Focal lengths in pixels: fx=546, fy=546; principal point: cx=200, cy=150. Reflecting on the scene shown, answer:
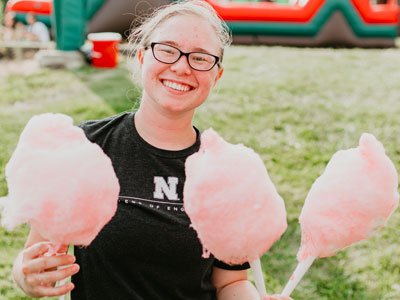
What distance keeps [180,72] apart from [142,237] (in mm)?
431

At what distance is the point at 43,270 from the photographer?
120 cm

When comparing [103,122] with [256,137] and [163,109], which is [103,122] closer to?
[163,109]

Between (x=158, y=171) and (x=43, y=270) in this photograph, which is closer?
(x=43, y=270)

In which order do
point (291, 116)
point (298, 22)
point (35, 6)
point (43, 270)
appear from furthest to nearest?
point (35, 6) < point (298, 22) < point (291, 116) < point (43, 270)

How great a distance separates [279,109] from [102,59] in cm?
255

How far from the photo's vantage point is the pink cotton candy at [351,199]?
1.21 meters

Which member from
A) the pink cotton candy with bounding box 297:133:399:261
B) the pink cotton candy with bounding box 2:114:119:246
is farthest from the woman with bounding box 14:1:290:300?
the pink cotton candy with bounding box 297:133:399:261

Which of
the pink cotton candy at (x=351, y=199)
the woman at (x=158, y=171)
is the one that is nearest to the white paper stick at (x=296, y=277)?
the pink cotton candy at (x=351, y=199)

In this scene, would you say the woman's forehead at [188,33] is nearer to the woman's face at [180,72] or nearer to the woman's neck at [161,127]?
the woman's face at [180,72]

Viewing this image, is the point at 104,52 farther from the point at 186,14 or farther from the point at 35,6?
the point at 186,14

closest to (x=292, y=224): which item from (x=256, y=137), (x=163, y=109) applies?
(x=256, y=137)

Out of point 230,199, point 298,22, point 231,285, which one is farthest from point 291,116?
point 298,22

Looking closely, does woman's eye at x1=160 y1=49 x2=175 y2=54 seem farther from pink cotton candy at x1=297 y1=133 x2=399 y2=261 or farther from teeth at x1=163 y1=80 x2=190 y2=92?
pink cotton candy at x1=297 y1=133 x2=399 y2=261

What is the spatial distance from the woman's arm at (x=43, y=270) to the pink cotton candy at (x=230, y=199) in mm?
296
